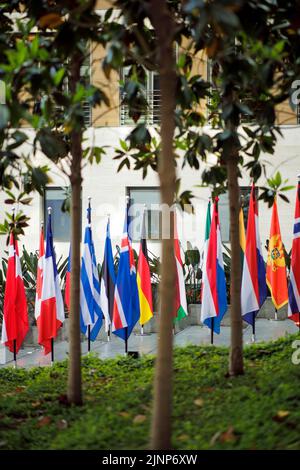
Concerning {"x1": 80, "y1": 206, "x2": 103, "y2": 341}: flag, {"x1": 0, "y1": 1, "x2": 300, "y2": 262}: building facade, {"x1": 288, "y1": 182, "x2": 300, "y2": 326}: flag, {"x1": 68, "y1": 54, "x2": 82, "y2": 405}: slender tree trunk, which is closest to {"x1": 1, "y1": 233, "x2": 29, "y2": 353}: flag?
{"x1": 80, "y1": 206, "x2": 103, "y2": 341}: flag

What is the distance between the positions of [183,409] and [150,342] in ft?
27.3

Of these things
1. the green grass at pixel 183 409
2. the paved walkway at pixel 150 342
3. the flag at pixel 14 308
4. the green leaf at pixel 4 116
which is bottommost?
the paved walkway at pixel 150 342

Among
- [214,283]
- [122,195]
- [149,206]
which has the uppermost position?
[122,195]

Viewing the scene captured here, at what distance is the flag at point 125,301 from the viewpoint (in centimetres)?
1253

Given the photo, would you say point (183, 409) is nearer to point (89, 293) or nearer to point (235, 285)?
point (235, 285)

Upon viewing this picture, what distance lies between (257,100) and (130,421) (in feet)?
11.5

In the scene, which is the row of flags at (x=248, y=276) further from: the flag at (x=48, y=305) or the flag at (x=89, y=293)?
the flag at (x=48, y=305)

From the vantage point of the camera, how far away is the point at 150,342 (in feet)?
48.4

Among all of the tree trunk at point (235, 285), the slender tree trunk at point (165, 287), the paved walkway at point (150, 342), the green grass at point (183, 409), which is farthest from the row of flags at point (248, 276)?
Result: the slender tree trunk at point (165, 287)

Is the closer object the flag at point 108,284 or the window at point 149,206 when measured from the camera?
the flag at point 108,284

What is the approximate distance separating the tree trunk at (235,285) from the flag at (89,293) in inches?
216

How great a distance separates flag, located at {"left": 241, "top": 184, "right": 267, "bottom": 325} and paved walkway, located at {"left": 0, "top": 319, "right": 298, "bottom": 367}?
1078 mm

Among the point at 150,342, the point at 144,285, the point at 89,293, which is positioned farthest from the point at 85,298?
the point at 150,342
